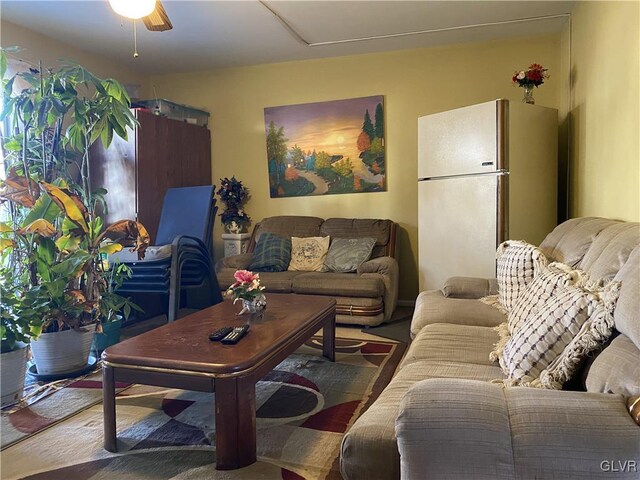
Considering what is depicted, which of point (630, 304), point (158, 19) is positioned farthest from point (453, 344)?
point (158, 19)

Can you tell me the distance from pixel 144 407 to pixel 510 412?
1835 mm

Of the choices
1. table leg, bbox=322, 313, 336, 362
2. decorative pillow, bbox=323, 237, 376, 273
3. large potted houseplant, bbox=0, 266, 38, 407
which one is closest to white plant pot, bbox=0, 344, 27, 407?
large potted houseplant, bbox=0, 266, 38, 407

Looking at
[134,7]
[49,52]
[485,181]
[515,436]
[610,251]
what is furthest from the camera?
[49,52]

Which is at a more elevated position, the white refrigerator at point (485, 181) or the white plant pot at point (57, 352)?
the white refrigerator at point (485, 181)

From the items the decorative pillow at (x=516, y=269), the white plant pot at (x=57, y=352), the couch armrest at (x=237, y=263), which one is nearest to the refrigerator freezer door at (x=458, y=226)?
the decorative pillow at (x=516, y=269)

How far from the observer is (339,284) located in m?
3.67

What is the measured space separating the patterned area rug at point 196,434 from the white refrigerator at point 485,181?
1280mm

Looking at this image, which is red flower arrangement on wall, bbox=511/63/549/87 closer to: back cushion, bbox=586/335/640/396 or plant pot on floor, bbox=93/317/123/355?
back cushion, bbox=586/335/640/396

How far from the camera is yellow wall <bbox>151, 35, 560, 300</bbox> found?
421 centimetres

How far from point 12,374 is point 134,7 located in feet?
6.31

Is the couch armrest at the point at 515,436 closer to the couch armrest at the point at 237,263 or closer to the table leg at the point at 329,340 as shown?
the table leg at the point at 329,340

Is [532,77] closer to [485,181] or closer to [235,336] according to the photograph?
[485,181]

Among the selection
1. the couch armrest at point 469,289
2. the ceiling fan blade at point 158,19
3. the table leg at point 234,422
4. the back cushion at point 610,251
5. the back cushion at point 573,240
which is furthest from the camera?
the couch armrest at point 469,289

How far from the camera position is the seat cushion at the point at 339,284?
3586 mm
